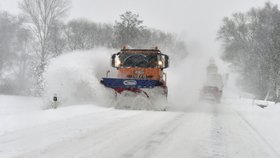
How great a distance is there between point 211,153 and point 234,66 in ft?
227

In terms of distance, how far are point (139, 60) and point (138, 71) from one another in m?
0.56

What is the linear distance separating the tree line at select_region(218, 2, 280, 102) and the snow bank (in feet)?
94.6

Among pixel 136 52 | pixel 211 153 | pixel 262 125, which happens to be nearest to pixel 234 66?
pixel 136 52

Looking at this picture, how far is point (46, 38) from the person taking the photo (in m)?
55.2

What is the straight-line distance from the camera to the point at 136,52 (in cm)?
2188

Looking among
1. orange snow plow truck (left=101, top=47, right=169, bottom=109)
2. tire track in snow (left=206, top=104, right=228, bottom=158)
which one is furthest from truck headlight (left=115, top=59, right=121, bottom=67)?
tire track in snow (left=206, top=104, right=228, bottom=158)

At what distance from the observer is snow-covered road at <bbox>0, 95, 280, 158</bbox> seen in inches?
346

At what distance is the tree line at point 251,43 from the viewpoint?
52763mm

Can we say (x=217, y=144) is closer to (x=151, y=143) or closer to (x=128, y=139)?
(x=151, y=143)

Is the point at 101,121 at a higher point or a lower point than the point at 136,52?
lower

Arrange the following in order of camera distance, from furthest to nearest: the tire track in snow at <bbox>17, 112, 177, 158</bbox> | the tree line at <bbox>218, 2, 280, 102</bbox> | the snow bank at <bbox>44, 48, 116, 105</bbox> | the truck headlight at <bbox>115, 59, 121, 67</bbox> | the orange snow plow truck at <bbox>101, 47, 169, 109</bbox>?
1. the tree line at <bbox>218, 2, 280, 102</bbox>
2. the truck headlight at <bbox>115, 59, 121, 67</bbox>
3. the snow bank at <bbox>44, 48, 116, 105</bbox>
4. the orange snow plow truck at <bbox>101, 47, 169, 109</bbox>
5. the tire track in snow at <bbox>17, 112, 177, 158</bbox>

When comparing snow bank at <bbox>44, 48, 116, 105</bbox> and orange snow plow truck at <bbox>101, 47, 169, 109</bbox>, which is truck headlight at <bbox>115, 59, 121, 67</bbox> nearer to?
orange snow plow truck at <bbox>101, 47, 169, 109</bbox>

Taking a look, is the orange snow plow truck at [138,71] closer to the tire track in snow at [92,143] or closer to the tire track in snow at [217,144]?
the tire track in snow at [217,144]

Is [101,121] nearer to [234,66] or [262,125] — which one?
[262,125]
